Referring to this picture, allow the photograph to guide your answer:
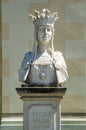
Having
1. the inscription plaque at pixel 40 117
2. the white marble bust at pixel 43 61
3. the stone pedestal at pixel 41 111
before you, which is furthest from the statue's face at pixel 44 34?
the inscription plaque at pixel 40 117

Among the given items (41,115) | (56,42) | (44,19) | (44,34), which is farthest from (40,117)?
(56,42)

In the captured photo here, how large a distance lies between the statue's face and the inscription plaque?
1020mm

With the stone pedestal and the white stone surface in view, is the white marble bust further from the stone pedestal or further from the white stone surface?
the white stone surface

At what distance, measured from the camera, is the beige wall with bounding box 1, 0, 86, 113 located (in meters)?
12.3

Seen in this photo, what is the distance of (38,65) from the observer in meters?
10.5

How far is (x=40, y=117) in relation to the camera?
10.4 m

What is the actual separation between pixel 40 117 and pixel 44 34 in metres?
1.27

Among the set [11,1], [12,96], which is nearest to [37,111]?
[12,96]

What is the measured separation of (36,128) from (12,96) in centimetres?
203

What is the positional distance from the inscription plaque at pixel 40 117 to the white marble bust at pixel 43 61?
0.38 metres

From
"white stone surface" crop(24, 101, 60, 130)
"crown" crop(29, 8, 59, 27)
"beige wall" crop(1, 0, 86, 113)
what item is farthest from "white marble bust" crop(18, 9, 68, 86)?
"beige wall" crop(1, 0, 86, 113)

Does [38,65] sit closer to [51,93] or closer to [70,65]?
[51,93]

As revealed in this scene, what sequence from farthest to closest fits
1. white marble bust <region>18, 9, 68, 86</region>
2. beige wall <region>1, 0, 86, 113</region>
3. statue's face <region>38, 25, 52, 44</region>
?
beige wall <region>1, 0, 86, 113</region> → statue's face <region>38, 25, 52, 44</region> → white marble bust <region>18, 9, 68, 86</region>

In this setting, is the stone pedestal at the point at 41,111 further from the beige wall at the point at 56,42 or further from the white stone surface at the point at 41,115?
the beige wall at the point at 56,42
